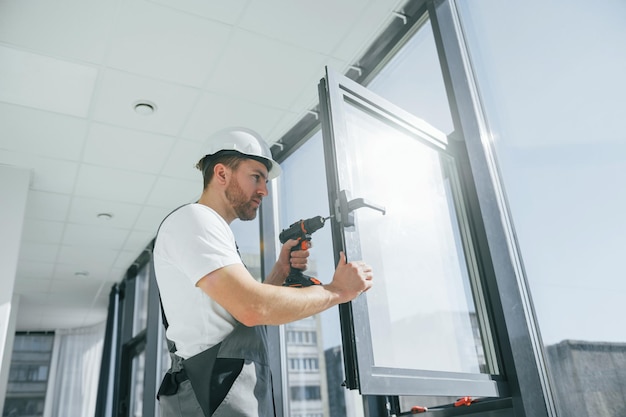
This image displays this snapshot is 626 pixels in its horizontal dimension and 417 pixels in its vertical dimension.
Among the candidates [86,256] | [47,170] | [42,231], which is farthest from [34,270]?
[47,170]

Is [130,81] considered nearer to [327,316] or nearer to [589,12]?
[327,316]

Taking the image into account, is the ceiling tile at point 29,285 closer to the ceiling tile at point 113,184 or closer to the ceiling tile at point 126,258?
the ceiling tile at point 126,258

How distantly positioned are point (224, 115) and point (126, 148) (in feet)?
2.84

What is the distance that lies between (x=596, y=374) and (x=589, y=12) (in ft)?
4.25

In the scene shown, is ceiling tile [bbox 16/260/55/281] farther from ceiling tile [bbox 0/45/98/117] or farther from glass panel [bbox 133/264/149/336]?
ceiling tile [bbox 0/45/98/117]

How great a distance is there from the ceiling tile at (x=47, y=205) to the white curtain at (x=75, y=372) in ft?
16.0

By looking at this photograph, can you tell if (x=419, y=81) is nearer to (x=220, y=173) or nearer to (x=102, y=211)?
(x=220, y=173)

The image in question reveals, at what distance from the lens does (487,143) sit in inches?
85.0

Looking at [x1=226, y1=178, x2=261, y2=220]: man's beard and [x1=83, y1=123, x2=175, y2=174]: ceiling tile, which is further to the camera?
[x1=83, y1=123, x2=175, y2=174]: ceiling tile

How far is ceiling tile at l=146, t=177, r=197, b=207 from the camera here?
14.0ft

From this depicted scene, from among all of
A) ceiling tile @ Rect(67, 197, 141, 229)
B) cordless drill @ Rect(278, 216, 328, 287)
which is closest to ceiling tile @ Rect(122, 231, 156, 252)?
ceiling tile @ Rect(67, 197, 141, 229)

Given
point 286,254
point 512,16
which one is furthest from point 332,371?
point 512,16

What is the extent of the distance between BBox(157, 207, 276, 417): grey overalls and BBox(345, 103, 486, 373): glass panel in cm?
44

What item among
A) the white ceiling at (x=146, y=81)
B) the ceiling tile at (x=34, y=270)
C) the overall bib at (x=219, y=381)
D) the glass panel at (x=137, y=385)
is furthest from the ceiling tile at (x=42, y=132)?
the glass panel at (x=137, y=385)
